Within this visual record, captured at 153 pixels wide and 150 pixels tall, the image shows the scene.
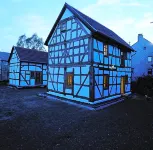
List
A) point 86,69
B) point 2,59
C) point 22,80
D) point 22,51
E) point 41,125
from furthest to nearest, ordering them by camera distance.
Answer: point 2,59 → point 22,51 → point 22,80 → point 86,69 → point 41,125

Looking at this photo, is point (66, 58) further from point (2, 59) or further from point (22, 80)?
point (2, 59)

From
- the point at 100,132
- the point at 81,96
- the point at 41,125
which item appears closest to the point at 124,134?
the point at 100,132

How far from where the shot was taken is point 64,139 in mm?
5918

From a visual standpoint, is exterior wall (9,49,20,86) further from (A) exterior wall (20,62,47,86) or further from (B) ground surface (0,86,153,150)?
(B) ground surface (0,86,153,150)

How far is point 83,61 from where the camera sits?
12570 millimetres

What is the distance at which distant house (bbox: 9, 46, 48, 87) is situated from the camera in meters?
22.8

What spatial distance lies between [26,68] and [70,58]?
1194 cm

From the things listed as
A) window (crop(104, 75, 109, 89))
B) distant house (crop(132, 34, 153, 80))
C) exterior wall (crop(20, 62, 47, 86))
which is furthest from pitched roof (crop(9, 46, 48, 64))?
distant house (crop(132, 34, 153, 80))

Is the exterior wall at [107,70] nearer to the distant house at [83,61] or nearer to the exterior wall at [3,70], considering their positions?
the distant house at [83,61]

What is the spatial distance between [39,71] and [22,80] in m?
3.33

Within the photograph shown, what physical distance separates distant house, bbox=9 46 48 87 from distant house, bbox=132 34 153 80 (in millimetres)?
17036

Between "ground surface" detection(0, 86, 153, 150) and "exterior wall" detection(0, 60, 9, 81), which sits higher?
"exterior wall" detection(0, 60, 9, 81)

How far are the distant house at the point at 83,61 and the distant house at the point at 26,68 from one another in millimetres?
7811

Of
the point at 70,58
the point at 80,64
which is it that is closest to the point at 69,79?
the point at 70,58
